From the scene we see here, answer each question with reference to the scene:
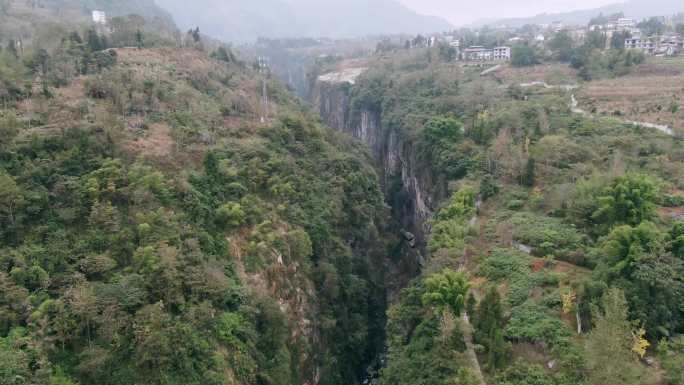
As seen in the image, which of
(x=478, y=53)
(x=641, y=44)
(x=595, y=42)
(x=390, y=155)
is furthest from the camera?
(x=478, y=53)

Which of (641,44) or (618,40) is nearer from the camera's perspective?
(618,40)

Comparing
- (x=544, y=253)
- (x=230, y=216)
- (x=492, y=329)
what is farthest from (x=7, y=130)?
(x=544, y=253)

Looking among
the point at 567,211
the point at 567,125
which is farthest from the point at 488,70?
the point at 567,211

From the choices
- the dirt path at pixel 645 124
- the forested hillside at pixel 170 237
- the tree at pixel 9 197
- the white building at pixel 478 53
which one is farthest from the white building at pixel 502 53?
the tree at pixel 9 197

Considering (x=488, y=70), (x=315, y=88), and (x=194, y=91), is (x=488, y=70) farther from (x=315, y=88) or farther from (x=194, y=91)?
Answer: (x=194, y=91)

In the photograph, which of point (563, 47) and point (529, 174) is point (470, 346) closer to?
point (529, 174)
